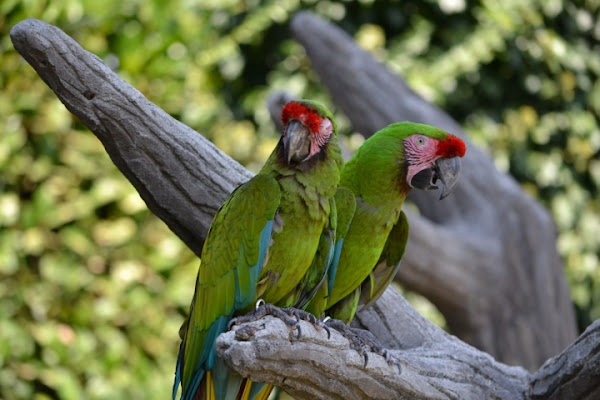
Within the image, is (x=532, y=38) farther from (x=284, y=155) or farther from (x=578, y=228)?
(x=284, y=155)

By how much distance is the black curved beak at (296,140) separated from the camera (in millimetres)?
1212

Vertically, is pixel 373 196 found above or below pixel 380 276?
above

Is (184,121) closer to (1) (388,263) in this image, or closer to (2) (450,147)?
(1) (388,263)

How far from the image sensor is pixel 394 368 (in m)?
1.38

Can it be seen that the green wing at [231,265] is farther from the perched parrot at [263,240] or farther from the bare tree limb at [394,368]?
the bare tree limb at [394,368]

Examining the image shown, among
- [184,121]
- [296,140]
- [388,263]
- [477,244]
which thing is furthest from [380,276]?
[184,121]

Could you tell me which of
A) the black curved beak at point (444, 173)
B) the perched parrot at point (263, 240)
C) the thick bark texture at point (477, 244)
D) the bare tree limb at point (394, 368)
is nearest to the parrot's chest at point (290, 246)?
the perched parrot at point (263, 240)

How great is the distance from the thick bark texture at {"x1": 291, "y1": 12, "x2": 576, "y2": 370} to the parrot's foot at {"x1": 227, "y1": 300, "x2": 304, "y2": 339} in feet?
4.54

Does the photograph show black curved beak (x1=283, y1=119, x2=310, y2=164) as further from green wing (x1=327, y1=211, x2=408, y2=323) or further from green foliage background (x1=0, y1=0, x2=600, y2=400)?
green foliage background (x1=0, y1=0, x2=600, y2=400)

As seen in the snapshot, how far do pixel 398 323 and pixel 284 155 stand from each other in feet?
2.23

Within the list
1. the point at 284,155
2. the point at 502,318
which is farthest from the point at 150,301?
the point at 284,155

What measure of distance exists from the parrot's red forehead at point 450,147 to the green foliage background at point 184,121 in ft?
4.70

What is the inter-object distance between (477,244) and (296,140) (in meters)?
1.64

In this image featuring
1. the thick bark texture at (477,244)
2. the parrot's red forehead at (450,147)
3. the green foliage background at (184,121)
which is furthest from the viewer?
the thick bark texture at (477,244)
